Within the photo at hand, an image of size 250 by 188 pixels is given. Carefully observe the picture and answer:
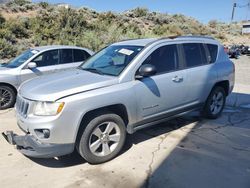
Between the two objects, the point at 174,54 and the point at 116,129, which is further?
the point at 174,54

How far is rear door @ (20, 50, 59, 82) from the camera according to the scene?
7859 mm

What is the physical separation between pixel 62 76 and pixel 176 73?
202 cm

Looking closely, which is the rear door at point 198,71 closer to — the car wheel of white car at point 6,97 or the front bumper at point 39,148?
the front bumper at point 39,148

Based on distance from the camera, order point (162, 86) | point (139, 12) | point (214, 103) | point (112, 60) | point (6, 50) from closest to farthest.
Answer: point (162, 86)
point (112, 60)
point (214, 103)
point (6, 50)
point (139, 12)

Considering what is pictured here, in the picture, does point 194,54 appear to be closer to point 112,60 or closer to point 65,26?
point 112,60

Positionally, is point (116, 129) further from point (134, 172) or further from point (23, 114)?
point (23, 114)

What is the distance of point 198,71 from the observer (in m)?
5.91

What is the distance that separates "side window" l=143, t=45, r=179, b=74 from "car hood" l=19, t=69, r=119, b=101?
90 centimetres

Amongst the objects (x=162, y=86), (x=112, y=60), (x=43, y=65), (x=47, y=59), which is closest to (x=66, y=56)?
(x=47, y=59)

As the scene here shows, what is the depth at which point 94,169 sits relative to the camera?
4418 millimetres

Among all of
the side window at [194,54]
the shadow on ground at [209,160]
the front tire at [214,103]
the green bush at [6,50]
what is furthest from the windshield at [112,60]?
the green bush at [6,50]

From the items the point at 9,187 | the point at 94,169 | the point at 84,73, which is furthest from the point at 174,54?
the point at 9,187

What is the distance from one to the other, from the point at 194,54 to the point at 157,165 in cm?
253

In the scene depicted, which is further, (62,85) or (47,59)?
(47,59)
